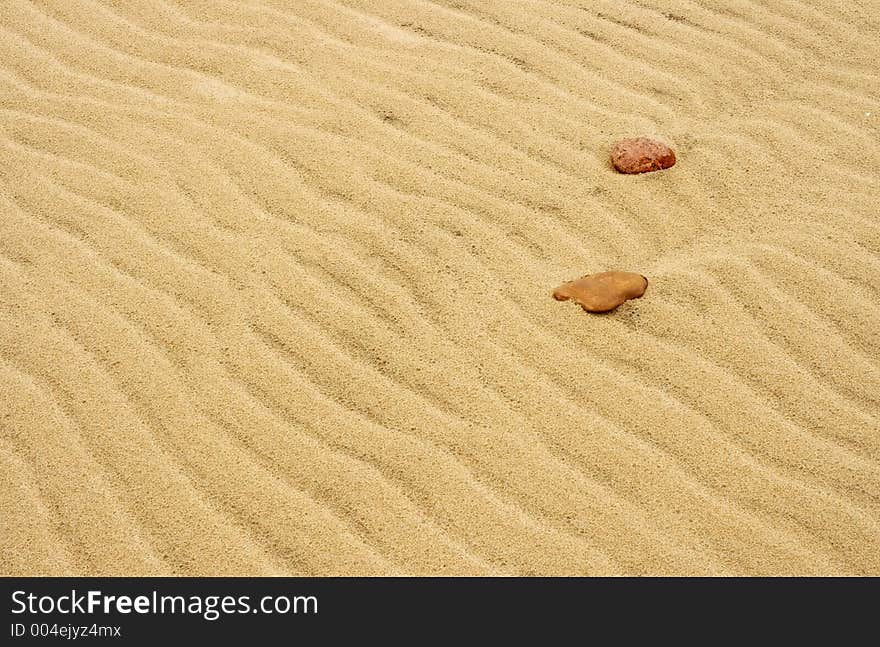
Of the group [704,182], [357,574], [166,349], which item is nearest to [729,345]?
[704,182]

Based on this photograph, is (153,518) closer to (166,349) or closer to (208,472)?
(208,472)

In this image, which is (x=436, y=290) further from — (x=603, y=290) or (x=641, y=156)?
(x=641, y=156)

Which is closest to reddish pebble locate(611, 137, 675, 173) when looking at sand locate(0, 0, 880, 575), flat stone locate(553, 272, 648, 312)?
sand locate(0, 0, 880, 575)

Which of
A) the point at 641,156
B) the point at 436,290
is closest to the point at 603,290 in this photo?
the point at 436,290
